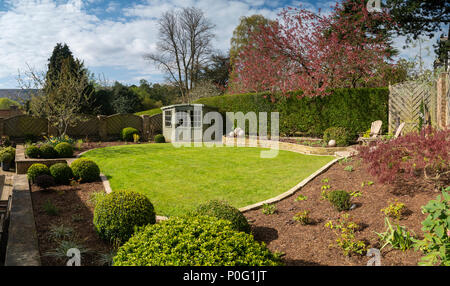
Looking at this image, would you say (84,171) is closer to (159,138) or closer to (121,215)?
(121,215)

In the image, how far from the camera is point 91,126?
17.8m

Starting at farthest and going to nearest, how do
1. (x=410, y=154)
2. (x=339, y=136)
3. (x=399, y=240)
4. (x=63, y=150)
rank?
(x=339, y=136) → (x=63, y=150) → (x=410, y=154) → (x=399, y=240)

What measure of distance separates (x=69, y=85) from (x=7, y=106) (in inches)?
777

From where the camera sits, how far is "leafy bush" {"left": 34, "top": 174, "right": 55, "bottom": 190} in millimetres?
7141

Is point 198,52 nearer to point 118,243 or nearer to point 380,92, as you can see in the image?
point 380,92

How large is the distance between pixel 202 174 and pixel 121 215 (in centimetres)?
425

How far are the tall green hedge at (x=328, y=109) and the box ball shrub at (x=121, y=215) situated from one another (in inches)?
425

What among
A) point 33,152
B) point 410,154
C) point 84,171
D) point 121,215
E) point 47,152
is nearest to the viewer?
point 121,215

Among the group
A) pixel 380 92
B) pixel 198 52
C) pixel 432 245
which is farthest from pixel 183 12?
pixel 432 245

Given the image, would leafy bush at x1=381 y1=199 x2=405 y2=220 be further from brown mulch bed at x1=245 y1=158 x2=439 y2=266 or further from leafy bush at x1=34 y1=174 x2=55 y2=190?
leafy bush at x1=34 y1=174 x2=55 y2=190

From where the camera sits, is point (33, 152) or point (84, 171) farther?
point (33, 152)

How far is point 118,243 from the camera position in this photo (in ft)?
13.8

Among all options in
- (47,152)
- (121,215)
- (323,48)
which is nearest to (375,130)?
(323,48)

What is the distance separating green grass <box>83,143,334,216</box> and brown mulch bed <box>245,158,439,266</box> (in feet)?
3.14
